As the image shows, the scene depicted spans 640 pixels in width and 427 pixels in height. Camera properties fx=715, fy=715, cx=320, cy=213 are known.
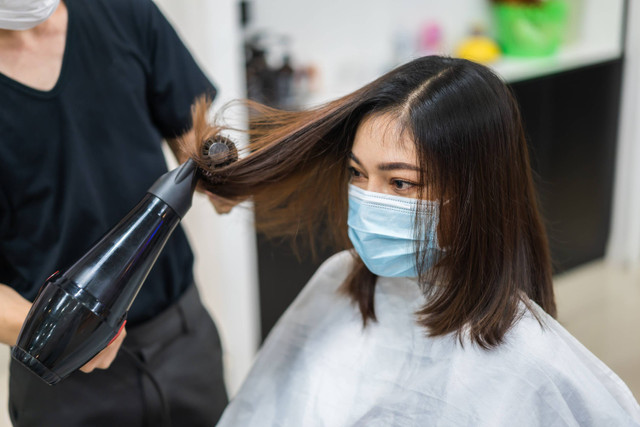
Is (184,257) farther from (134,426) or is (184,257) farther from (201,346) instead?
(134,426)

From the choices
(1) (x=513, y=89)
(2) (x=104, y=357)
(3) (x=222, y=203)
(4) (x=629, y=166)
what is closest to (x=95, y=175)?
(3) (x=222, y=203)

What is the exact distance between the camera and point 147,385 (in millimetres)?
1287

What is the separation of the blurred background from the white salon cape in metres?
0.96

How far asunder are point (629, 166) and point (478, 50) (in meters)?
0.93

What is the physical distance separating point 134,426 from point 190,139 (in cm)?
52

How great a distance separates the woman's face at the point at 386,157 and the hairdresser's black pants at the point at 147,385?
0.50 meters

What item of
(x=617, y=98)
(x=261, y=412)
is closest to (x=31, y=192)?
(x=261, y=412)

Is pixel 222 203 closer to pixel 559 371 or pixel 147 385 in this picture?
pixel 147 385

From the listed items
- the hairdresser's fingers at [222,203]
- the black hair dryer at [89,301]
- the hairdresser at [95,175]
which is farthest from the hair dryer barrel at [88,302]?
the hairdresser's fingers at [222,203]

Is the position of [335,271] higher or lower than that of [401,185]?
lower

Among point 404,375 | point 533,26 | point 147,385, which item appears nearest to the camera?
point 404,375

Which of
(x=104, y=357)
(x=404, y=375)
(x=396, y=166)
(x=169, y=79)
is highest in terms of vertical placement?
(x=169, y=79)

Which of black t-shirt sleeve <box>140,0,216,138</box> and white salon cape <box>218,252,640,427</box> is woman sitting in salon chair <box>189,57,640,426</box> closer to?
white salon cape <box>218,252,640,427</box>

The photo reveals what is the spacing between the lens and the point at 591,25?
334 centimetres
